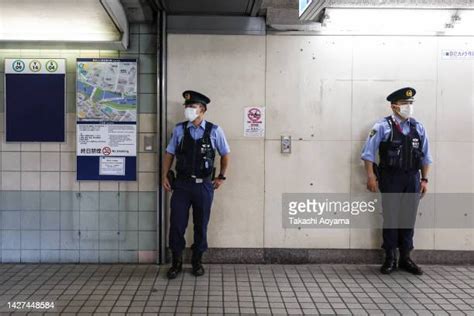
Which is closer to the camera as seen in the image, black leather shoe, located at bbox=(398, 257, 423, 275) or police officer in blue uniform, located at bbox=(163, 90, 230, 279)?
police officer in blue uniform, located at bbox=(163, 90, 230, 279)

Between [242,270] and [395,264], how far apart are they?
174 centimetres

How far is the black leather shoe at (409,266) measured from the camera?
550 cm

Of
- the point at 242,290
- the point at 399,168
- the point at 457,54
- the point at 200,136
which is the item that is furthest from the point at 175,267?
the point at 457,54

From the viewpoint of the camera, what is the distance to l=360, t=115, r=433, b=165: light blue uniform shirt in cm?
546

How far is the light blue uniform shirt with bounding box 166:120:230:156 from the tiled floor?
1365 mm

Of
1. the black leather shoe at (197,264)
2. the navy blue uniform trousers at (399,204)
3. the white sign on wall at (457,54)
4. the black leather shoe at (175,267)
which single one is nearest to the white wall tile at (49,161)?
the black leather shoe at (175,267)

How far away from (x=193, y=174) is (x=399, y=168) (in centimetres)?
221

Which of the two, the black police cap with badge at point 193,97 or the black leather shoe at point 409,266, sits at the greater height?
the black police cap with badge at point 193,97

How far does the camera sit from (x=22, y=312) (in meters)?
4.33

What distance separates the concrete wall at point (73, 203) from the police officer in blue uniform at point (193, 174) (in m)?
0.55

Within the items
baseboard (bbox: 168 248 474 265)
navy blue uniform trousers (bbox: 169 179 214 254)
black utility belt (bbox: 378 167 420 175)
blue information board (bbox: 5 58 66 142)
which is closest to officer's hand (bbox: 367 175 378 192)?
black utility belt (bbox: 378 167 420 175)

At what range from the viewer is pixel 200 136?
5352 mm

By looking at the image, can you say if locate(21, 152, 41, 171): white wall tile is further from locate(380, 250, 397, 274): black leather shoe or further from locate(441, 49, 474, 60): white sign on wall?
locate(441, 49, 474, 60): white sign on wall
